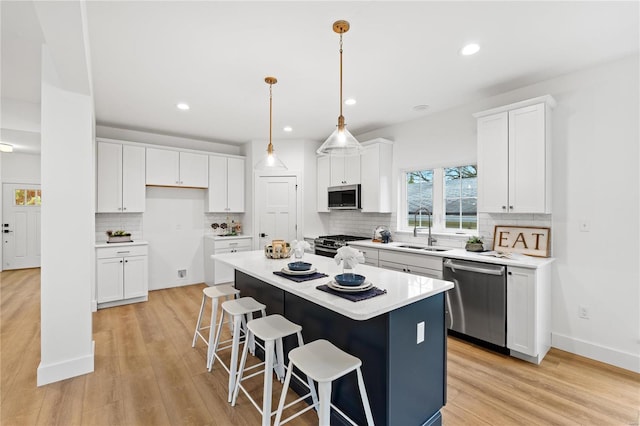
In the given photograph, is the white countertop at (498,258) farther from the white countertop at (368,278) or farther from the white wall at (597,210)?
the white countertop at (368,278)

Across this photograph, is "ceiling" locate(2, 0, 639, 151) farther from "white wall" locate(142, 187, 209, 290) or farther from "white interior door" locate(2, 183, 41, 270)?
"white interior door" locate(2, 183, 41, 270)

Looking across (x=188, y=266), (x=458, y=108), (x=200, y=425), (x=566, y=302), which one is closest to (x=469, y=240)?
(x=566, y=302)

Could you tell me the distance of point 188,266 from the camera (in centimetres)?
562

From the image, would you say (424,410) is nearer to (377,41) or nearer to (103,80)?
(377,41)

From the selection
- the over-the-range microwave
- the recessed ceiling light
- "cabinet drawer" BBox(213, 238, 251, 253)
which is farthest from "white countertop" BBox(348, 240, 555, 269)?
"cabinet drawer" BBox(213, 238, 251, 253)

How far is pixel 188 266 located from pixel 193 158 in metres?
1.95

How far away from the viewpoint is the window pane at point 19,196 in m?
6.95

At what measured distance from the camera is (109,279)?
14.3ft

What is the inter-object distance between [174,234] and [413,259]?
413 cm

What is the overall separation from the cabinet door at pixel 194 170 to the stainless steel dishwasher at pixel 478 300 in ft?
13.7

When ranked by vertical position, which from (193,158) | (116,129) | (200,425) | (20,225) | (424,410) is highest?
(116,129)

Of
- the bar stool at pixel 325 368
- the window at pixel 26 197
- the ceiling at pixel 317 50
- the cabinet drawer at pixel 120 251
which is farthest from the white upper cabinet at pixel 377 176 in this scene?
the window at pixel 26 197

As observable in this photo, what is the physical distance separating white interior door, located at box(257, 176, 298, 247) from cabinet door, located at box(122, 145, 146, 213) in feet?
6.07

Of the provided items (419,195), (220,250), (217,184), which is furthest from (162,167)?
(419,195)
